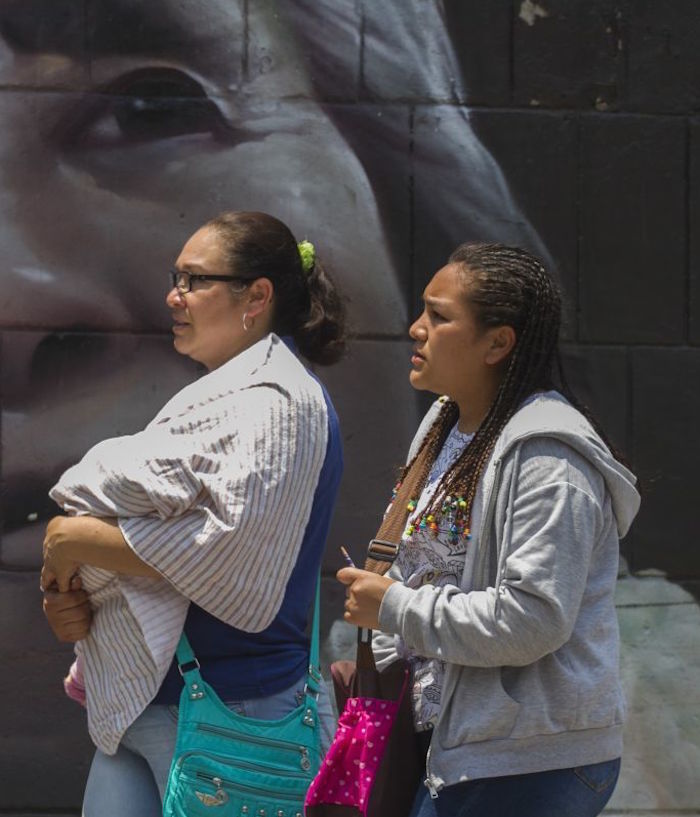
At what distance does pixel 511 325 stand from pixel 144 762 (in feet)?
3.54

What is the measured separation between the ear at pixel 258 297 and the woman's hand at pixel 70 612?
685mm

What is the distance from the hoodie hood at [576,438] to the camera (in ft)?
7.86

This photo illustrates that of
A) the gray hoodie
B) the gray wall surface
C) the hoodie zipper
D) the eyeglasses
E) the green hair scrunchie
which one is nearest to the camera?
the gray hoodie

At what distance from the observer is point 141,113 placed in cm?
468

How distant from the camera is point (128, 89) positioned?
468 cm

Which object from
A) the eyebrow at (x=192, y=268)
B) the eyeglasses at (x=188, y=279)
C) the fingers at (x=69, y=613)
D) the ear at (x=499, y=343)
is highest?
the eyebrow at (x=192, y=268)

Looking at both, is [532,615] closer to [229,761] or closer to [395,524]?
[395,524]

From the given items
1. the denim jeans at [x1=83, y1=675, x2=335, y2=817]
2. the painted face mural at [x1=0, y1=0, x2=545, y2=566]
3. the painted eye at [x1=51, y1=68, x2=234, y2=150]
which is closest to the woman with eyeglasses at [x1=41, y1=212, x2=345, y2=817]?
the denim jeans at [x1=83, y1=675, x2=335, y2=817]

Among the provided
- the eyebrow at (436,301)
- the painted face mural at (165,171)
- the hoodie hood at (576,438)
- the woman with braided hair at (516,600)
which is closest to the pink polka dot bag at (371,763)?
the woman with braided hair at (516,600)

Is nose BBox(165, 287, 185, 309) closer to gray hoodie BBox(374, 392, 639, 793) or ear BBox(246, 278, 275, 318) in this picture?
ear BBox(246, 278, 275, 318)

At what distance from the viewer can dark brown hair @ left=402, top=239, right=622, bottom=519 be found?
8.42 feet

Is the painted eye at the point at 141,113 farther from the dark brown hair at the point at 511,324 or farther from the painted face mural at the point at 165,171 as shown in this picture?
the dark brown hair at the point at 511,324

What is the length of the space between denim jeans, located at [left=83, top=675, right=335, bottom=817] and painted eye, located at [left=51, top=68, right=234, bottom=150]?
8.21 feet

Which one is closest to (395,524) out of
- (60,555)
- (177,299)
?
(60,555)
